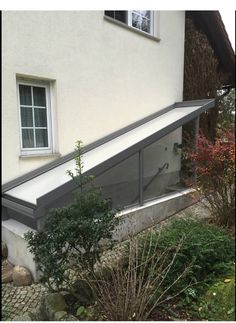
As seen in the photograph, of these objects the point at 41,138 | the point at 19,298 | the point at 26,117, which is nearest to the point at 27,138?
the point at 41,138

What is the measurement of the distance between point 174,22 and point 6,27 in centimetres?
328

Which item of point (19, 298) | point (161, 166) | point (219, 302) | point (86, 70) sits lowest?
point (19, 298)

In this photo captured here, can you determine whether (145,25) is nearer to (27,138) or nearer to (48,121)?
(48,121)

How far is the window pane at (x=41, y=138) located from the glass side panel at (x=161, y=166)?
A: 182 cm

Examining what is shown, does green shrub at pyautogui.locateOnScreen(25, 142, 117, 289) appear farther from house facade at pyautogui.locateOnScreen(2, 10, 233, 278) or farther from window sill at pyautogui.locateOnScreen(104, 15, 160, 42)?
window sill at pyautogui.locateOnScreen(104, 15, 160, 42)

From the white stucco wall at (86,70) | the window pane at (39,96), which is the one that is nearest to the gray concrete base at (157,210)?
the white stucco wall at (86,70)

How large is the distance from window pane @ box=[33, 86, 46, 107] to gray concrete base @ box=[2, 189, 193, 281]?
2029 mm

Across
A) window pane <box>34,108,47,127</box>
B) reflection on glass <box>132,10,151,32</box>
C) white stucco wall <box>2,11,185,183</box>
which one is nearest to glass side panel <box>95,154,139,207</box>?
white stucco wall <box>2,11,185,183</box>

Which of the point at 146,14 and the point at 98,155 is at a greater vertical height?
the point at 146,14

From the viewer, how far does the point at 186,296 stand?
2.88 metres

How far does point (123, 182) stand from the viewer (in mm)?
4441

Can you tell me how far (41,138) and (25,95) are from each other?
0.81 metres

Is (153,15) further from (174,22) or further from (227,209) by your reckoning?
(227,209)

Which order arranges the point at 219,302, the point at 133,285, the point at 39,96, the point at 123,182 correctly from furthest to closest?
the point at 123,182 → the point at 39,96 → the point at 219,302 → the point at 133,285
